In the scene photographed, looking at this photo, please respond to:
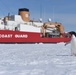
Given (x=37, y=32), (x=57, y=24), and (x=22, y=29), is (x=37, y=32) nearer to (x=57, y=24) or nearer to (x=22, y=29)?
(x=22, y=29)

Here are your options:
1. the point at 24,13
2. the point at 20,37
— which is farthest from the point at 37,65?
the point at 24,13

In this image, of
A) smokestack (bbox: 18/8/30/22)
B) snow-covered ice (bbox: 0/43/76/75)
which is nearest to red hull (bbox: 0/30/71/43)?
smokestack (bbox: 18/8/30/22)

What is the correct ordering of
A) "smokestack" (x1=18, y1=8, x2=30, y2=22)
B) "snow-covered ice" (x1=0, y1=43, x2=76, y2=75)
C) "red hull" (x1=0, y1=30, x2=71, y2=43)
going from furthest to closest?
"smokestack" (x1=18, y1=8, x2=30, y2=22), "red hull" (x1=0, y1=30, x2=71, y2=43), "snow-covered ice" (x1=0, y1=43, x2=76, y2=75)

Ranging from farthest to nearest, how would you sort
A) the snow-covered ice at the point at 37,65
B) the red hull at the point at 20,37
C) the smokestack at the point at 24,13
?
the smokestack at the point at 24,13 → the red hull at the point at 20,37 → the snow-covered ice at the point at 37,65

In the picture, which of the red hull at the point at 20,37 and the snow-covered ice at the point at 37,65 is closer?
the snow-covered ice at the point at 37,65

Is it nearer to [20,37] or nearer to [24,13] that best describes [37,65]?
[20,37]

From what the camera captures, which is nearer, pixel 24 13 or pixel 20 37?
pixel 20 37

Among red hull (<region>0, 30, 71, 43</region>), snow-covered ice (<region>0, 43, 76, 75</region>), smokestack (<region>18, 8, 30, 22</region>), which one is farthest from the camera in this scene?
smokestack (<region>18, 8, 30, 22</region>)

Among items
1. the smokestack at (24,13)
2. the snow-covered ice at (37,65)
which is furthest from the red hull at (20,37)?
Answer: the snow-covered ice at (37,65)

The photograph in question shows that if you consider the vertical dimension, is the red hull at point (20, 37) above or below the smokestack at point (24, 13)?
below

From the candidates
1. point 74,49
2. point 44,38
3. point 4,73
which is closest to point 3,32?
point 44,38

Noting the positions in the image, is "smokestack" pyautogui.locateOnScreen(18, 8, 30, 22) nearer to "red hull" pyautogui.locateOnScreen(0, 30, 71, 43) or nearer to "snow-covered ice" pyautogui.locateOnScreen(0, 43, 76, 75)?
"red hull" pyautogui.locateOnScreen(0, 30, 71, 43)

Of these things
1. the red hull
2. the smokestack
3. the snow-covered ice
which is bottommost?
the snow-covered ice

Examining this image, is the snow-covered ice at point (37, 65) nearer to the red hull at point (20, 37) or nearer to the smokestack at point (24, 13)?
the red hull at point (20, 37)
